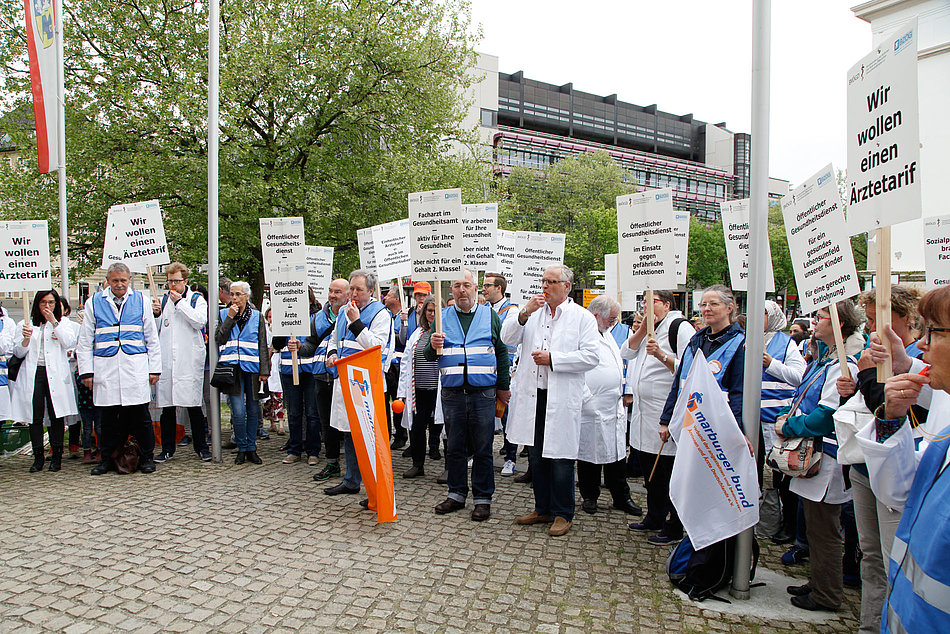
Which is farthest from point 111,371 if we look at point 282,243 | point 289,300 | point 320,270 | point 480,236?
point 480,236

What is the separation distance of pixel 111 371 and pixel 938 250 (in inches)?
331

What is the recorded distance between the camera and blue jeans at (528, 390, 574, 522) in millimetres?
5094

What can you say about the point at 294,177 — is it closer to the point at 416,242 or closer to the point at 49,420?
the point at 49,420

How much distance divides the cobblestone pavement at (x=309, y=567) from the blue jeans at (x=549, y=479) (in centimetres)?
23

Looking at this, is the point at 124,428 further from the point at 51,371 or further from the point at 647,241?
the point at 647,241

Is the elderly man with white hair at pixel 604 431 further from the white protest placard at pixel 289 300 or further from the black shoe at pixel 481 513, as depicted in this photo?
the white protest placard at pixel 289 300

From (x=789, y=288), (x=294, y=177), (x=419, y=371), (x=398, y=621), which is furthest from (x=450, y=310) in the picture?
(x=789, y=288)

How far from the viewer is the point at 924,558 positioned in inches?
60.9

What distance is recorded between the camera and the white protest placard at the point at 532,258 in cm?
857

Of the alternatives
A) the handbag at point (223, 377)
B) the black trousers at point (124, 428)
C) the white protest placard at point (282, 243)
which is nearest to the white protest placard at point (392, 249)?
the white protest placard at point (282, 243)

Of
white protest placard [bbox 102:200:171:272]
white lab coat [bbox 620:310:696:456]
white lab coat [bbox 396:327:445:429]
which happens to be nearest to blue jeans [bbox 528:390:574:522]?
white lab coat [bbox 620:310:696:456]

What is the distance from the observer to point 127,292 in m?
6.84

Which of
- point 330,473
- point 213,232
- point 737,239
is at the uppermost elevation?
point 213,232

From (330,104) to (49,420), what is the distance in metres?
12.6
